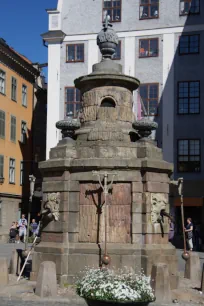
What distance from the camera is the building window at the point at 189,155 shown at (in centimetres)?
3947

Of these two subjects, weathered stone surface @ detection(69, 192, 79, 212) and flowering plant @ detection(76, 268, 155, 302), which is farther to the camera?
weathered stone surface @ detection(69, 192, 79, 212)

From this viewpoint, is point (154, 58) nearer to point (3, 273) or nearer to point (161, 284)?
point (3, 273)

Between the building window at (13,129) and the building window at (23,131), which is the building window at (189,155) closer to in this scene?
the building window at (13,129)

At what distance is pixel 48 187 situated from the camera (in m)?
15.7

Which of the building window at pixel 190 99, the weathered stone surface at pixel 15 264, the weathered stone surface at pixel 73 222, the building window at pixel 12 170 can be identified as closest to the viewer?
the weathered stone surface at pixel 73 222

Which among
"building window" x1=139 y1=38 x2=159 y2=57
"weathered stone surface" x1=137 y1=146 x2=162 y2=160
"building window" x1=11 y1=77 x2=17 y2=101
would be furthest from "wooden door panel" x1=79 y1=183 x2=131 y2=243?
"building window" x1=11 y1=77 x2=17 y2=101

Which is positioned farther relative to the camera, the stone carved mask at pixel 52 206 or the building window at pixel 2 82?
the building window at pixel 2 82

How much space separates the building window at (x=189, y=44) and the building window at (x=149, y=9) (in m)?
2.52

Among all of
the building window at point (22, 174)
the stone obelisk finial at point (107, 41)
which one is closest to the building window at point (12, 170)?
the building window at point (22, 174)

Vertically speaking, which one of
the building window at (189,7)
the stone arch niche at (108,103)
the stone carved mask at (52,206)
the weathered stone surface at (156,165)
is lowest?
the stone carved mask at (52,206)

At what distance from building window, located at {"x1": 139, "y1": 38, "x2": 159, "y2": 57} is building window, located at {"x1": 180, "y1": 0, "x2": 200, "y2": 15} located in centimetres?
261

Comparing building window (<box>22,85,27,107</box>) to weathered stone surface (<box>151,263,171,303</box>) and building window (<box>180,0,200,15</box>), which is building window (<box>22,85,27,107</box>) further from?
weathered stone surface (<box>151,263,171,303</box>)

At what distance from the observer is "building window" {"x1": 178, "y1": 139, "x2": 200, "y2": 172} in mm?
39469

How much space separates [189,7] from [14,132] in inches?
651
